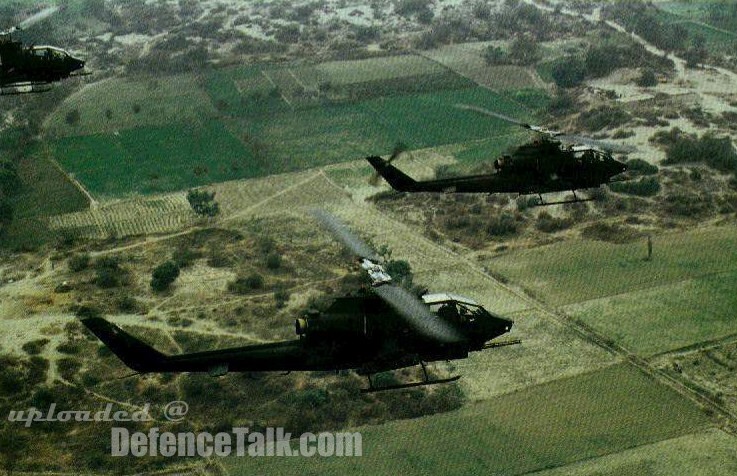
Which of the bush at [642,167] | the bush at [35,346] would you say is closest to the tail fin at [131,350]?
the bush at [35,346]

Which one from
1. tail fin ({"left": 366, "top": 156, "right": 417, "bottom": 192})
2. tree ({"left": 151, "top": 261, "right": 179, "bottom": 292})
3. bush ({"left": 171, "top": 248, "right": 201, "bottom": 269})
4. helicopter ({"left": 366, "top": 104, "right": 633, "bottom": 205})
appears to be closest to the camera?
helicopter ({"left": 366, "top": 104, "right": 633, "bottom": 205})

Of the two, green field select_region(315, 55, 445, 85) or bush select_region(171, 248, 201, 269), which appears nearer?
bush select_region(171, 248, 201, 269)

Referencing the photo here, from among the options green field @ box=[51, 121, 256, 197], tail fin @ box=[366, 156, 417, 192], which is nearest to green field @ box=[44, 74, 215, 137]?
green field @ box=[51, 121, 256, 197]

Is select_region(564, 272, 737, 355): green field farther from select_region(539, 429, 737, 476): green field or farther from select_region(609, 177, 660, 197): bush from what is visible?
select_region(609, 177, 660, 197): bush

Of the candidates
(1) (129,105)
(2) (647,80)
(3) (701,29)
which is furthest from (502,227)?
(3) (701,29)

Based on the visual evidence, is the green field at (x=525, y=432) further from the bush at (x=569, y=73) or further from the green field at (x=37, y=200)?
the bush at (x=569, y=73)

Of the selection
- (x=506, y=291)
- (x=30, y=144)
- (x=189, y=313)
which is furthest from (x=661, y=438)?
(x=30, y=144)
